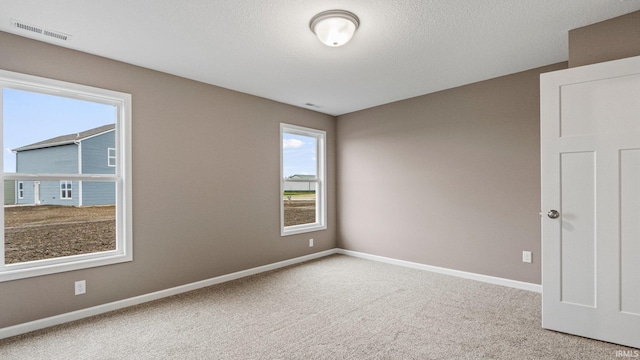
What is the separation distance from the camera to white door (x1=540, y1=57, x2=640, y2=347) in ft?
7.18

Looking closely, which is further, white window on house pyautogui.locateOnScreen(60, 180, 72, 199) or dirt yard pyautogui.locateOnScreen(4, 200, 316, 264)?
white window on house pyautogui.locateOnScreen(60, 180, 72, 199)

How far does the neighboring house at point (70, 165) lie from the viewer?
2652 mm

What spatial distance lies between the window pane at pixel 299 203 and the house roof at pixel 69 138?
7.77 ft

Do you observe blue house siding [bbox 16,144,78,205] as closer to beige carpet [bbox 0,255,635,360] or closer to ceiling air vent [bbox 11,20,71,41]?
ceiling air vent [bbox 11,20,71,41]

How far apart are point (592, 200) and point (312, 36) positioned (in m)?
2.55

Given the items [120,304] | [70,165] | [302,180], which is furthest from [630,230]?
[70,165]

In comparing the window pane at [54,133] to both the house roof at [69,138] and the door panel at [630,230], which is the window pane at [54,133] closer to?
the house roof at [69,138]

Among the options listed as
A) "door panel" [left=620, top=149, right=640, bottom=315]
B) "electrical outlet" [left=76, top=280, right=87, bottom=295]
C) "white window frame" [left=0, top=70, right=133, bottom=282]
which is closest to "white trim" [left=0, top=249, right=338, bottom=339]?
Result: "electrical outlet" [left=76, top=280, right=87, bottom=295]

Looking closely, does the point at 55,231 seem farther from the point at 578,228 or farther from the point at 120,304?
the point at 578,228

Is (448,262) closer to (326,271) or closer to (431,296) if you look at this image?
(431,296)

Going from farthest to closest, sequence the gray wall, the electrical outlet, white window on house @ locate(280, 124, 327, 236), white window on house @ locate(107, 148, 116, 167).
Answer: white window on house @ locate(280, 124, 327, 236)
the gray wall
white window on house @ locate(107, 148, 116, 167)
the electrical outlet

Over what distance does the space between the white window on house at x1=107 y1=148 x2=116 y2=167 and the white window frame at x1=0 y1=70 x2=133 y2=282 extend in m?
0.04

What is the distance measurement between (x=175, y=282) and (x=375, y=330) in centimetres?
226

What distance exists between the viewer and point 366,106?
4.86 m
